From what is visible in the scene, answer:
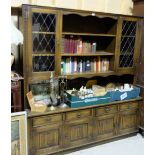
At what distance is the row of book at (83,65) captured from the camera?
109 inches

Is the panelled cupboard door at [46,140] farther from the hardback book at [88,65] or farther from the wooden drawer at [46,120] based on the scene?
the hardback book at [88,65]

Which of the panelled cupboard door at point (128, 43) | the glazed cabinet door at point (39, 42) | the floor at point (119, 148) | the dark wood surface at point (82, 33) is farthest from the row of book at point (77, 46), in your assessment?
the floor at point (119, 148)

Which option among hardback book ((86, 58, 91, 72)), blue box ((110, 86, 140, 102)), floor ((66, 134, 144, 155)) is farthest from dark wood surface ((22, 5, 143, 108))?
floor ((66, 134, 144, 155))

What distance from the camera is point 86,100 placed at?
272 centimetres

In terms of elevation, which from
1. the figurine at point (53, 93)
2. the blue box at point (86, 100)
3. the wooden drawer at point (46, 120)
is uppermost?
the figurine at point (53, 93)

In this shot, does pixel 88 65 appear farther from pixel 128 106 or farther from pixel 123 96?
pixel 128 106

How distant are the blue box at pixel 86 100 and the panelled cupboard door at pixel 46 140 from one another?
346mm

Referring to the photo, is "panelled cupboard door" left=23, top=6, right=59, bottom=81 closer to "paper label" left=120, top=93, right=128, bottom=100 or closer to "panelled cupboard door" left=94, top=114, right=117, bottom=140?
"panelled cupboard door" left=94, top=114, right=117, bottom=140

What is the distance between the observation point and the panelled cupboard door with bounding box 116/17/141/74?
9.68 ft

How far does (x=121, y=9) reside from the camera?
3322 mm

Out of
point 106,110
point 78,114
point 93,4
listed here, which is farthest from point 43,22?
point 106,110
